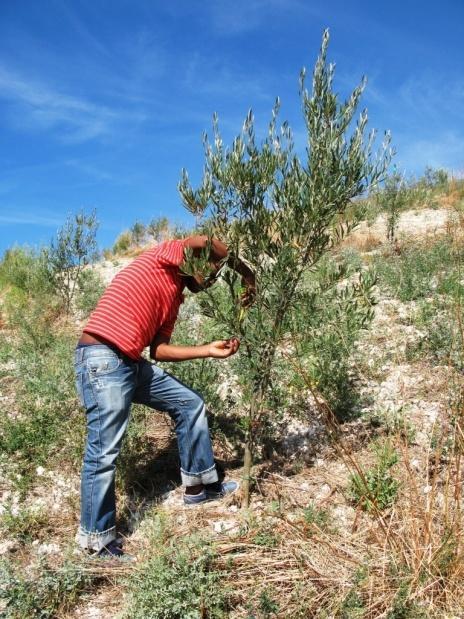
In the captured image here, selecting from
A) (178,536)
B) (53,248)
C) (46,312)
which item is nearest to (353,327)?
(178,536)

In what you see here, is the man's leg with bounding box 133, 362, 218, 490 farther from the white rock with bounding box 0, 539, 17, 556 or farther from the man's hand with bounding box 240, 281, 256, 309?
the white rock with bounding box 0, 539, 17, 556

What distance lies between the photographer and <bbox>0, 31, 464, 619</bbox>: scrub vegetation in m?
2.76

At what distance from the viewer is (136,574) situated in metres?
2.99

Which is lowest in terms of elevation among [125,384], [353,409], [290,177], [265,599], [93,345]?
[265,599]

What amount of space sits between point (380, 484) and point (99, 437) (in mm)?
2058

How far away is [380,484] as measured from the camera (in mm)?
3514

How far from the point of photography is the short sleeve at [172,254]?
3.49m

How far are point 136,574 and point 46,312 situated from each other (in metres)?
8.38

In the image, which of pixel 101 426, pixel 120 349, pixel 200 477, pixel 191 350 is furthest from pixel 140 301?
pixel 200 477

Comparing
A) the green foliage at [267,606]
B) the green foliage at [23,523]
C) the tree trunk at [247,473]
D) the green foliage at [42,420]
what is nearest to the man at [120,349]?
the green foliage at [23,523]

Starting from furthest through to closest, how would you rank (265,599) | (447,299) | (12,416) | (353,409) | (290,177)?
(447,299) < (12,416) < (353,409) < (290,177) < (265,599)

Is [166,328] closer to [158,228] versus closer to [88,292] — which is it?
[88,292]

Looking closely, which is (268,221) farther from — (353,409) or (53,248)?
(53,248)

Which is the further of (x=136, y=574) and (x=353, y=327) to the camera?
(x=353, y=327)
